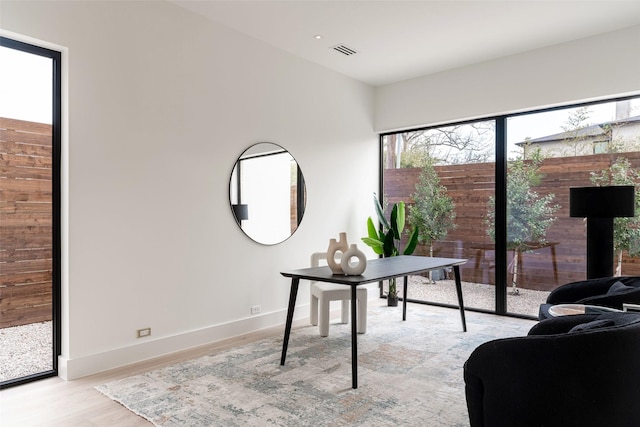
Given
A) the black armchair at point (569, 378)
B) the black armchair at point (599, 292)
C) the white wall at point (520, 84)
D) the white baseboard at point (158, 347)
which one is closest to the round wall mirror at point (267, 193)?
the white baseboard at point (158, 347)

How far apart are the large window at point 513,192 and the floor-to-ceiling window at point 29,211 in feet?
12.5

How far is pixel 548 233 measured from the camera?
14.3ft

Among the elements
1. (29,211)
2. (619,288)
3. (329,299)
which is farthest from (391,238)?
(29,211)

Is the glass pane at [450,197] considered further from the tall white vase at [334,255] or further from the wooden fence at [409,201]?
the tall white vase at [334,255]

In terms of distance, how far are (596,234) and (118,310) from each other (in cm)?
381

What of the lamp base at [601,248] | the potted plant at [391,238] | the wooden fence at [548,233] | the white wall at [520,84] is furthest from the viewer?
the potted plant at [391,238]

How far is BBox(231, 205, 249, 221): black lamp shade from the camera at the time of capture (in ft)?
13.0

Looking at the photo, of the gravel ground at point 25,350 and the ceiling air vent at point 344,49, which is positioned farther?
the ceiling air vent at point 344,49

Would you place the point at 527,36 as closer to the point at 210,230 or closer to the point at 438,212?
the point at 438,212

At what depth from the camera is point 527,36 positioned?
3977 millimetres

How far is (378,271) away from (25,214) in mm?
2413

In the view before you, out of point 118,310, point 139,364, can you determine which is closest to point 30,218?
point 118,310

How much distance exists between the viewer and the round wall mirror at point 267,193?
13.1ft

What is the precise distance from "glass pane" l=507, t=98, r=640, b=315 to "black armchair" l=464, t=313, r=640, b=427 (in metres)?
2.92
